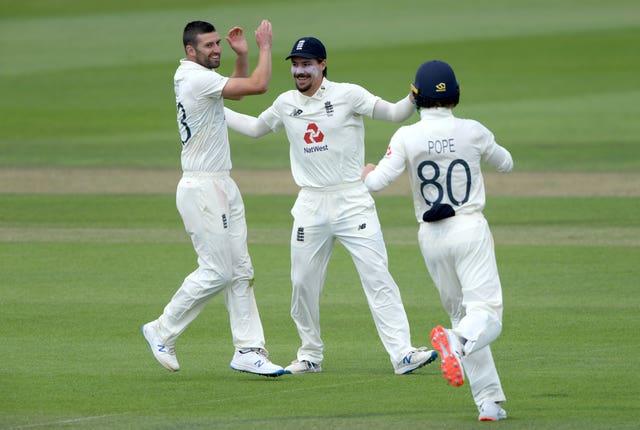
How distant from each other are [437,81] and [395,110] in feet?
4.44

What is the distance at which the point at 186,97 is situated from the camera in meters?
10.2

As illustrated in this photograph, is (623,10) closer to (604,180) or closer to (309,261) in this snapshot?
(604,180)

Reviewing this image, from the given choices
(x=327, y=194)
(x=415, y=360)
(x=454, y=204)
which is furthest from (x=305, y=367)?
(x=454, y=204)

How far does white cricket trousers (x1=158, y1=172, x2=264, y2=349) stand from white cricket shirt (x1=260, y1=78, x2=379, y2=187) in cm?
61

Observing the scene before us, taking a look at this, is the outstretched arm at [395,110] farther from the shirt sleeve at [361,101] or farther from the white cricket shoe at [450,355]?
the white cricket shoe at [450,355]

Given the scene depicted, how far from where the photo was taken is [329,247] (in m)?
10.3

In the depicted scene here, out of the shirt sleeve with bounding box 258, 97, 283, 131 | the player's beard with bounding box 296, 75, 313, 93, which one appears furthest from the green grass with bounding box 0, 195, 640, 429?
the player's beard with bounding box 296, 75, 313, 93

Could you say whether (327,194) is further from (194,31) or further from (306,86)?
(194,31)

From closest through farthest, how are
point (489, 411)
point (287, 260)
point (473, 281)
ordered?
point (489, 411) → point (473, 281) → point (287, 260)

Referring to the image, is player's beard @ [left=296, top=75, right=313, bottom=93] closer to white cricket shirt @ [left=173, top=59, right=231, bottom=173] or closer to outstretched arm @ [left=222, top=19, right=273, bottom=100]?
outstretched arm @ [left=222, top=19, right=273, bottom=100]

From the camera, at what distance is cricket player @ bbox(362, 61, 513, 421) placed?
27.4ft

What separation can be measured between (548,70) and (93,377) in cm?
3023

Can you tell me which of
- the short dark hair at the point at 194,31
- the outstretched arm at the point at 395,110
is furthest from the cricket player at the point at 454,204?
the short dark hair at the point at 194,31

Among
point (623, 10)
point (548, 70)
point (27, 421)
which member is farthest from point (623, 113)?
point (27, 421)
